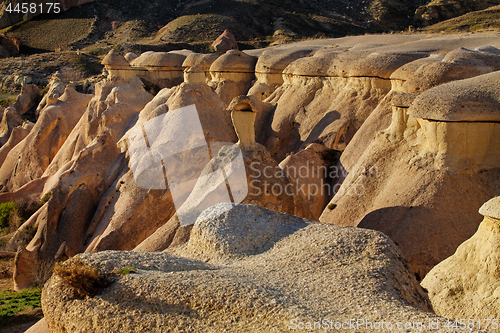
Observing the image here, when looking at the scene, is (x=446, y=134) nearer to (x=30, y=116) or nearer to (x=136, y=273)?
(x=136, y=273)

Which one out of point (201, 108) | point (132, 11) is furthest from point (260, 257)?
point (132, 11)

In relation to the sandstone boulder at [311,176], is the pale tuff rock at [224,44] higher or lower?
lower

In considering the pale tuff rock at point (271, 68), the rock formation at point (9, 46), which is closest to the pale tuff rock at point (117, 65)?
the pale tuff rock at point (271, 68)

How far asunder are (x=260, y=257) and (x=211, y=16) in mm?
41634

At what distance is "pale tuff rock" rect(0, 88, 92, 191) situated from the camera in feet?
51.2

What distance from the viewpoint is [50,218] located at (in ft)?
35.4

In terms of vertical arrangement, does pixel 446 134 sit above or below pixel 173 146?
above

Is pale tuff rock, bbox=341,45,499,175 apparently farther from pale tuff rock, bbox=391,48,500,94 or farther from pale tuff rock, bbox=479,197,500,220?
pale tuff rock, bbox=479,197,500,220

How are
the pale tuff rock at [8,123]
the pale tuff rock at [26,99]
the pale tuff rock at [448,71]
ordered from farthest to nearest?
the pale tuff rock at [26,99] → the pale tuff rock at [8,123] → the pale tuff rock at [448,71]

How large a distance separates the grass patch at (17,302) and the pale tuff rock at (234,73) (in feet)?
34.9

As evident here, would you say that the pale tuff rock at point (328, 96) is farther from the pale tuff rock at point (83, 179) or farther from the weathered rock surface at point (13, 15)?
the weathered rock surface at point (13, 15)

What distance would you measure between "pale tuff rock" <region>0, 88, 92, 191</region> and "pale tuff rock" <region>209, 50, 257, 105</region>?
5.45m

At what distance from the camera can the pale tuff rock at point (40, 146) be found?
1560cm

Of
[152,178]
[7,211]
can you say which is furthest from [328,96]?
→ [7,211]
